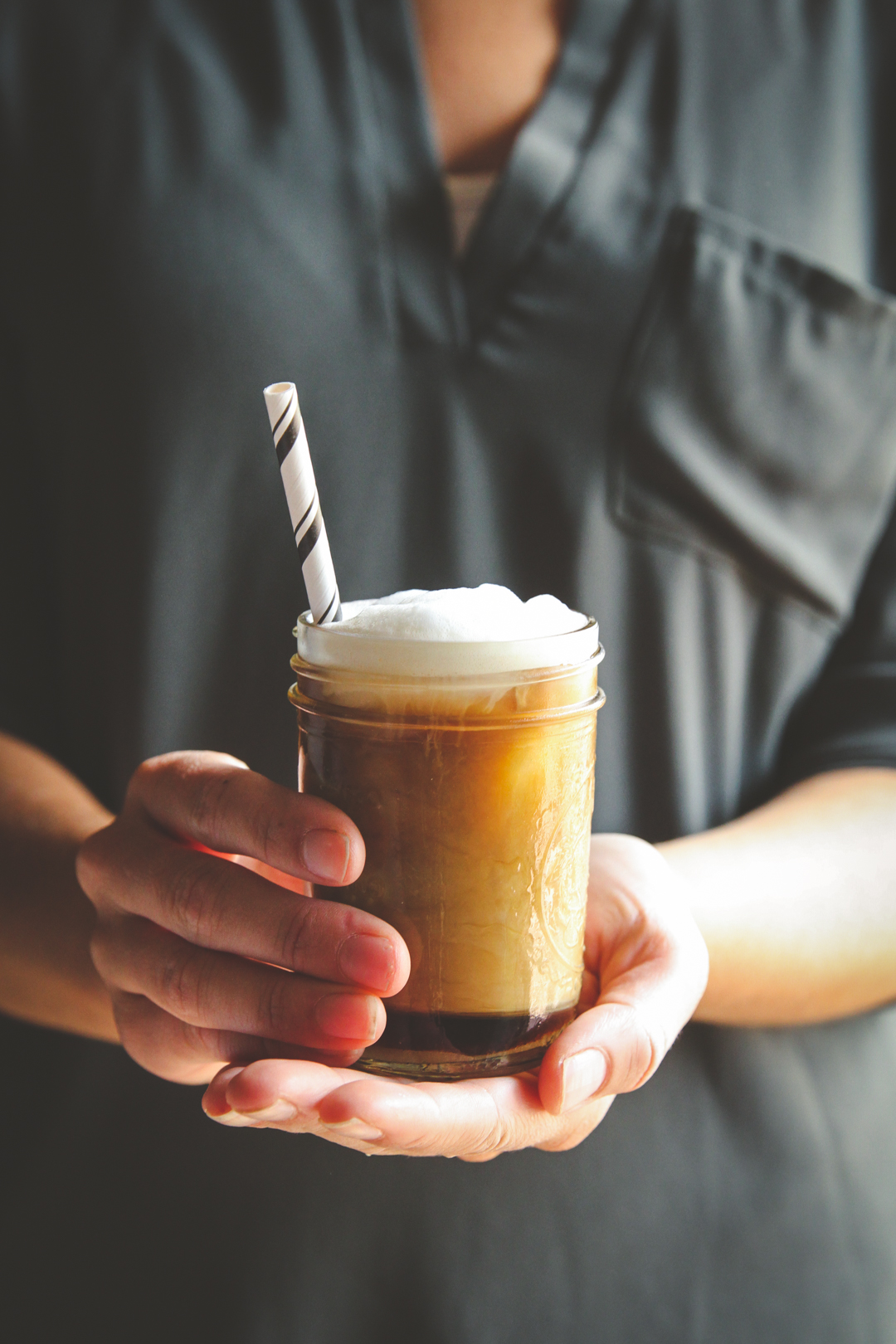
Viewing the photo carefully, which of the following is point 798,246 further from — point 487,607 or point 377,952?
point 377,952

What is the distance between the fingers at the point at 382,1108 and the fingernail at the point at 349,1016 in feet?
0.08

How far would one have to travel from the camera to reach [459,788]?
2.21 feet

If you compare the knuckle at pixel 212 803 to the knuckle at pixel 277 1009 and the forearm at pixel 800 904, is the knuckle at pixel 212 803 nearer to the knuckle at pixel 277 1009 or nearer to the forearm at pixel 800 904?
the knuckle at pixel 277 1009

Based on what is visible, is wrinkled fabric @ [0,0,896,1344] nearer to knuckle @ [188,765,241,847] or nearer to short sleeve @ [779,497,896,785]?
short sleeve @ [779,497,896,785]

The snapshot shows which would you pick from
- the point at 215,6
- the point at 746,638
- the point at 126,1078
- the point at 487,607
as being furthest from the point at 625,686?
the point at 215,6

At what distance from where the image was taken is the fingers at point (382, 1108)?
1.99ft

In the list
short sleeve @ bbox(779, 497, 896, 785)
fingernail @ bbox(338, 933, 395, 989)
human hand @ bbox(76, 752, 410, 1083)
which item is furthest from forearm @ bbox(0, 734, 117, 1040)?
short sleeve @ bbox(779, 497, 896, 785)

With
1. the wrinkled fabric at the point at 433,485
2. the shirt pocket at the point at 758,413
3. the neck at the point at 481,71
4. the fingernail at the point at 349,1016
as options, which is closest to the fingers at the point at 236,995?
the fingernail at the point at 349,1016

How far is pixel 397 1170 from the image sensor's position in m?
1.07

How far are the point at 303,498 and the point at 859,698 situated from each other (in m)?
0.79

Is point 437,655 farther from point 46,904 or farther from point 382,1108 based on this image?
point 46,904

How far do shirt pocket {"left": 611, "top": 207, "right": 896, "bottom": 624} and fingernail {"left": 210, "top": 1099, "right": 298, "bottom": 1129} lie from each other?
738 millimetres

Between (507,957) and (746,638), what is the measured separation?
2.09 feet

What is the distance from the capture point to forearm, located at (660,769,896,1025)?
3.34ft
